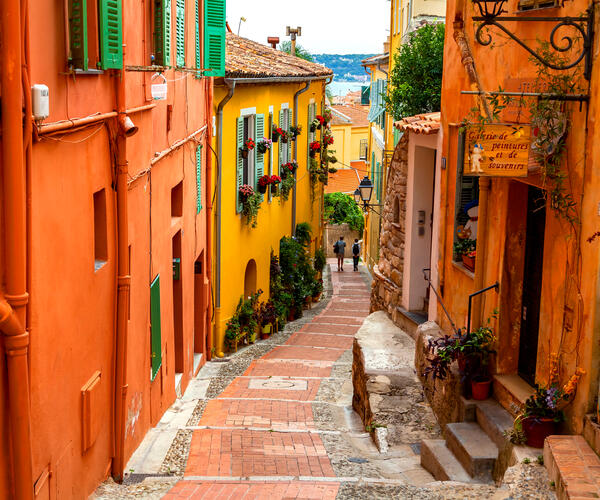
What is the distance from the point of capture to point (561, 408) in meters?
6.83

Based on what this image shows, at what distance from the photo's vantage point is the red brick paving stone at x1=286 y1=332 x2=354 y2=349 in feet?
58.8

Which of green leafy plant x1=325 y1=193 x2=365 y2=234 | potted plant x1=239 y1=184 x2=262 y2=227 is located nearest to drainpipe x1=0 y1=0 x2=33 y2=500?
potted plant x1=239 y1=184 x2=262 y2=227

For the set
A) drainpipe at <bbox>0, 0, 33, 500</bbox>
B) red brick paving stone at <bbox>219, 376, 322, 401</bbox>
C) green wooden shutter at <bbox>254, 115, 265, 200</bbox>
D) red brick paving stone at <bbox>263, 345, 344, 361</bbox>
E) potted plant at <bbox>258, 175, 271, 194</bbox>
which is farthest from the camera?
potted plant at <bbox>258, 175, 271, 194</bbox>

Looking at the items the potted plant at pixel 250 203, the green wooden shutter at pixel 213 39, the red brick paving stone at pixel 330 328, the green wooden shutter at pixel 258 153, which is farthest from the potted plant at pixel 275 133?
the green wooden shutter at pixel 213 39

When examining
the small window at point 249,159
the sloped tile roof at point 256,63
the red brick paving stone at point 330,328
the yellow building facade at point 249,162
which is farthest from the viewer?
the red brick paving stone at point 330,328

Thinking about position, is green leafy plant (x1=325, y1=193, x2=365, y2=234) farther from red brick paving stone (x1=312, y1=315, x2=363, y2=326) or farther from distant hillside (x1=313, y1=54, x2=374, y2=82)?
distant hillside (x1=313, y1=54, x2=374, y2=82)

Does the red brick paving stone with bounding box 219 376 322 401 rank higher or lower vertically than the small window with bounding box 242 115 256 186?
lower

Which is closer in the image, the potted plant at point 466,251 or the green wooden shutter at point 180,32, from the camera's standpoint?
the potted plant at point 466,251

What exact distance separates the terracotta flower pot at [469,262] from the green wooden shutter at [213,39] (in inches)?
239

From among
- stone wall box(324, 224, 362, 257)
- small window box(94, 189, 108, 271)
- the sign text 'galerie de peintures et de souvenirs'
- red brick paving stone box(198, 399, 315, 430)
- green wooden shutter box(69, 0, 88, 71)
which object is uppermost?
green wooden shutter box(69, 0, 88, 71)

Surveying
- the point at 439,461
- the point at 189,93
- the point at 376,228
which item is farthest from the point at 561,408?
the point at 376,228

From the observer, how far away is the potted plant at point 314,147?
1024 inches

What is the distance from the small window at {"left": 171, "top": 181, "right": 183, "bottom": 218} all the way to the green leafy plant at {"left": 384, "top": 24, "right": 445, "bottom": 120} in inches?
266

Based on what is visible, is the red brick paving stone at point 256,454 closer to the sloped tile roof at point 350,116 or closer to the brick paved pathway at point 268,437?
the brick paved pathway at point 268,437
